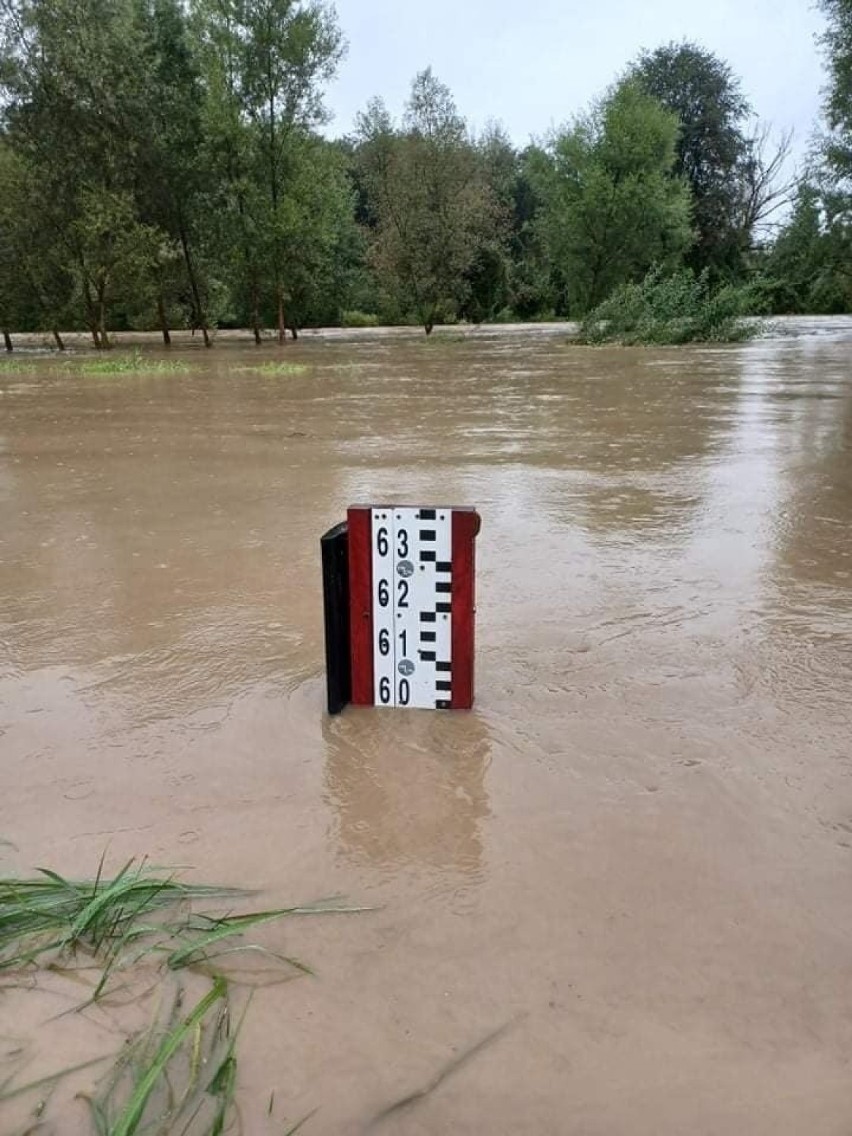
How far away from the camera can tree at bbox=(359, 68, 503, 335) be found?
97.3 ft

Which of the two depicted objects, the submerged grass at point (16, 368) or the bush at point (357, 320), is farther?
the bush at point (357, 320)

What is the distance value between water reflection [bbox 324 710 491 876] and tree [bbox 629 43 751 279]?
45106 mm

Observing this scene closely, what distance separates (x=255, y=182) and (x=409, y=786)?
2760cm

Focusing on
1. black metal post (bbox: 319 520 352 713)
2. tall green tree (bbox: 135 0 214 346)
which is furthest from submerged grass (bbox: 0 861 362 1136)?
tall green tree (bbox: 135 0 214 346)

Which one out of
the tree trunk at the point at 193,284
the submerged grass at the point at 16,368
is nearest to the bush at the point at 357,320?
the tree trunk at the point at 193,284

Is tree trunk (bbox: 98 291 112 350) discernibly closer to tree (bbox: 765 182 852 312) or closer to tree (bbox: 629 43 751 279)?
tree (bbox: 765 182 852 312)

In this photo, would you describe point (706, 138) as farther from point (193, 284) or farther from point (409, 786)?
point (409, 786)

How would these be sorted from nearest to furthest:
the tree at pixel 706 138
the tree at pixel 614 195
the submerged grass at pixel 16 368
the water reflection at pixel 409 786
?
the water reflection at pixel 409 786
the submerged grass at pixel 16 368
the tree at pixel 614 195
the tree at pixel 706 138

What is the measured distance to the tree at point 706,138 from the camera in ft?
142

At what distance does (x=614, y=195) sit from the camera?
31.6 meters

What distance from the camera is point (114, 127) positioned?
2377 centimetres

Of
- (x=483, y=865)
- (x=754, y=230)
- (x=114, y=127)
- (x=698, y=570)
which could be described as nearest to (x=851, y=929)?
(x=483, y=865)

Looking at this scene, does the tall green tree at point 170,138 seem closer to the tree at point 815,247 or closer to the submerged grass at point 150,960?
the tree at point 815,247

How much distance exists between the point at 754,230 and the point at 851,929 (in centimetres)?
5256
